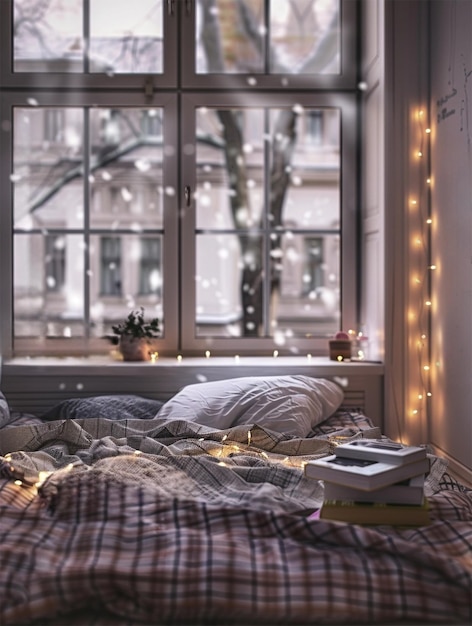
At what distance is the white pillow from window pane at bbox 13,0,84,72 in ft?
5.58

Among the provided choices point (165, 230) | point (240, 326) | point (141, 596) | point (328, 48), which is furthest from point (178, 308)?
point (240, 326)

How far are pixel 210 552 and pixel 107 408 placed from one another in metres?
1.46

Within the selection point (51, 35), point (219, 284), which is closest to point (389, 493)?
point (51, 35)

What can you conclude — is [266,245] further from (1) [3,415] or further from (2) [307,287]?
(2) [307,287]

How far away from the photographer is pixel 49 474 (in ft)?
7.07

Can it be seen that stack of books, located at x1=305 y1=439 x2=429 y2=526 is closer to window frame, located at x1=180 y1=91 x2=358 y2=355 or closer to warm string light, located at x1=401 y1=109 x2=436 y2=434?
warm string light, located at x1=401 y1=109 x2=436 y2=434

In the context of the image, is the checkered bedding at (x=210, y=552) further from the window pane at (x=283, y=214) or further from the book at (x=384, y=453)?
the window pane at (x=283, y=214)

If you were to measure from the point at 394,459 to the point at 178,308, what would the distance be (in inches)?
78.5

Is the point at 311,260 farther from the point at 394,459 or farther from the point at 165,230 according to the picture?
the point at 394,459

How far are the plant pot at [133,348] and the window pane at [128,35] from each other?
3.86ft

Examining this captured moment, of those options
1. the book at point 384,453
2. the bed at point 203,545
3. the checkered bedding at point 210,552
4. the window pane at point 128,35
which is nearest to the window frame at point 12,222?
the window pane at point 128,35

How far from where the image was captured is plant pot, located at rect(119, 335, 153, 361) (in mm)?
3570

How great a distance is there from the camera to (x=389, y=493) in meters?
1.86

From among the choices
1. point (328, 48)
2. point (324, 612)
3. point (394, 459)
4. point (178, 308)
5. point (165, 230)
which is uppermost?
point (328, 48)
